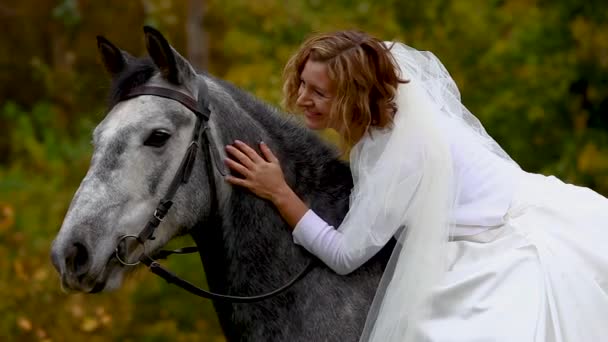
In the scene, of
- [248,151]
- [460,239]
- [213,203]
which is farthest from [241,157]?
[460,239]

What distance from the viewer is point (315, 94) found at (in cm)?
371

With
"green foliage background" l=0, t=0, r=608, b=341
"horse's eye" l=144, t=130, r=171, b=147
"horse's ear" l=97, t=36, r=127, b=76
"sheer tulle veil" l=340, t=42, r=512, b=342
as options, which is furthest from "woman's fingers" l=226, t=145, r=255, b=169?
"green foliage background" l=0, t=0, r=608, b=341

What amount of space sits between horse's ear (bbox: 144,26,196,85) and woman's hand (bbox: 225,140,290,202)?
12.4 inches

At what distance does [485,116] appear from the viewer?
35.4 ft

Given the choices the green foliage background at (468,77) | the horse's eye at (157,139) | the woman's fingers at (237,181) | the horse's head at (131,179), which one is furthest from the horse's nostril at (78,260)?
the green foliage background at (468,77)

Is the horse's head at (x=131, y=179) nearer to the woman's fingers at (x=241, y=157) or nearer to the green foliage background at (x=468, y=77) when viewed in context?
the woman's fingers at (x=241, y=157)

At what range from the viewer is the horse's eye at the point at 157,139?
3428mm

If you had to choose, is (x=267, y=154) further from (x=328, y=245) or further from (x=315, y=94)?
(x=328, y=245)

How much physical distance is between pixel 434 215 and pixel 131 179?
42.4 inches

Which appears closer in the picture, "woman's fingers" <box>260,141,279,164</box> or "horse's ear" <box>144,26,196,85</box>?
"horse's ear" <box>144,26,196,85</box>

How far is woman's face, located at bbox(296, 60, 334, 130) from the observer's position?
3.66 metres

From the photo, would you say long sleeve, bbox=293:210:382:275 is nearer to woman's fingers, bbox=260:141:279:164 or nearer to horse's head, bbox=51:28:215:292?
woman's fingers, bbox=260:141:279:164

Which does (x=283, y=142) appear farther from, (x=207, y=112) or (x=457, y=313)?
(x=457, y=313)

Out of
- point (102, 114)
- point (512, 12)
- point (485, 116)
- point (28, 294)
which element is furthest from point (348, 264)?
point (512, 12)
